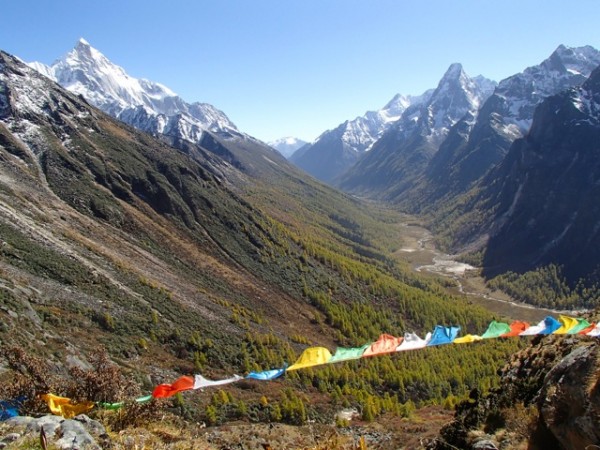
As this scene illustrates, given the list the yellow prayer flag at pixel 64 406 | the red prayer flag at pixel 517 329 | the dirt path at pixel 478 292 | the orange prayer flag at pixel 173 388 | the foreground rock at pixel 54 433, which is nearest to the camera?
the foreground rock at pixel 54 433

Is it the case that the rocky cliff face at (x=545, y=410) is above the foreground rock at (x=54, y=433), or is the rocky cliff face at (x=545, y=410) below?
above

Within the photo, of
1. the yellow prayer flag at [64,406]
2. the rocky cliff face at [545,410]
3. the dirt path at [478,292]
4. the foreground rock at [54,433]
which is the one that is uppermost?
the rocky cliff face at [545,410]

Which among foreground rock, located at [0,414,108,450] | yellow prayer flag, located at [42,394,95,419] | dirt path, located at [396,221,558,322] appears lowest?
dirt path, located at [396,221,558,322]

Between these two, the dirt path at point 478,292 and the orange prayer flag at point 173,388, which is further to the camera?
the dirt path at point 478,292

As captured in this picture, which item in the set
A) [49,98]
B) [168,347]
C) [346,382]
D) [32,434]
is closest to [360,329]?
[346,382]

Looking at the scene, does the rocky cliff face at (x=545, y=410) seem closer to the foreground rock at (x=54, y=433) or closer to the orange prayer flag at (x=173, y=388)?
the foreground rock at (x=54, y=433)

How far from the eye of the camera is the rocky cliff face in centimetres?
1135

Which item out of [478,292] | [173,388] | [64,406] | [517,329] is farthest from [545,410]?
[478,292]

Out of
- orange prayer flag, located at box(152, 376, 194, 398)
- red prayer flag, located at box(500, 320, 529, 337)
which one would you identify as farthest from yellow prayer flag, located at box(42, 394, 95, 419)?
red prayer flag, located at box(500, 320, 529, 337)

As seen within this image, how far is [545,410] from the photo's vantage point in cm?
1253

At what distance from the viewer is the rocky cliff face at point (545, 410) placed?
11.3 meters

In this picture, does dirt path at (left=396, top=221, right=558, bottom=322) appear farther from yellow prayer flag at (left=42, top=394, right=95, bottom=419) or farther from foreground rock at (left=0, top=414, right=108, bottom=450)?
foreground rock at (left=0, top=414, right=108, bottom=450)

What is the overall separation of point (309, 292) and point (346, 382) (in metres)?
34.9

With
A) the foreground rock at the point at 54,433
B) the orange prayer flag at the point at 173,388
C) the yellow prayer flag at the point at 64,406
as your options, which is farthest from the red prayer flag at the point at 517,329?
the yellow prayer flag at the point at 64,406
